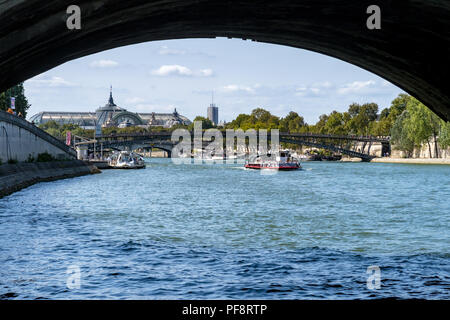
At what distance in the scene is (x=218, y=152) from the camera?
200 metres

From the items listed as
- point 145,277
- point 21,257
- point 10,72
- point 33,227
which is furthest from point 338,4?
point 33,227

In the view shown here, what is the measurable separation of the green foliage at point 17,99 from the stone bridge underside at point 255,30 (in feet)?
259

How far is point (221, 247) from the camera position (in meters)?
22.2

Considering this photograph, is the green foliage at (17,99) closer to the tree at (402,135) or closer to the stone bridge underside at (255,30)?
the tree at (402,135)

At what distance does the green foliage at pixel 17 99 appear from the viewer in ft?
287

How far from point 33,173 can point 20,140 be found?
146 inches

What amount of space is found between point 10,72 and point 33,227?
1732cm

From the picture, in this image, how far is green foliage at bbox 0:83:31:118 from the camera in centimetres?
8750

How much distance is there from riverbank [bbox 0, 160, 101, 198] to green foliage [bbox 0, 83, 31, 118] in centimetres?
1595

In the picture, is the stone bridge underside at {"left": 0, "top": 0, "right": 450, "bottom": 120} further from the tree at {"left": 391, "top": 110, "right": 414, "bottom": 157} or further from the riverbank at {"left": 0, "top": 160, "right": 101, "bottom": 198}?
the tree at {"left": 391, "top": 110, "right": 414, "bottom": 157}

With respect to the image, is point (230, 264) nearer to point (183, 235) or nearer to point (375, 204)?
point (183, 235)

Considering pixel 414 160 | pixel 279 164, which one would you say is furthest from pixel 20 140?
pixel 414 160

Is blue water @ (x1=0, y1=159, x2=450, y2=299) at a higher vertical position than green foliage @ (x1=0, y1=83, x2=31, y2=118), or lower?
lower

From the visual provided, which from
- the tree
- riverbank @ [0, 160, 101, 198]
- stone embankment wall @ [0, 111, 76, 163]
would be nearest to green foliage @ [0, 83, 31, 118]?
riverbank @ [0, 160, 101, 198]
